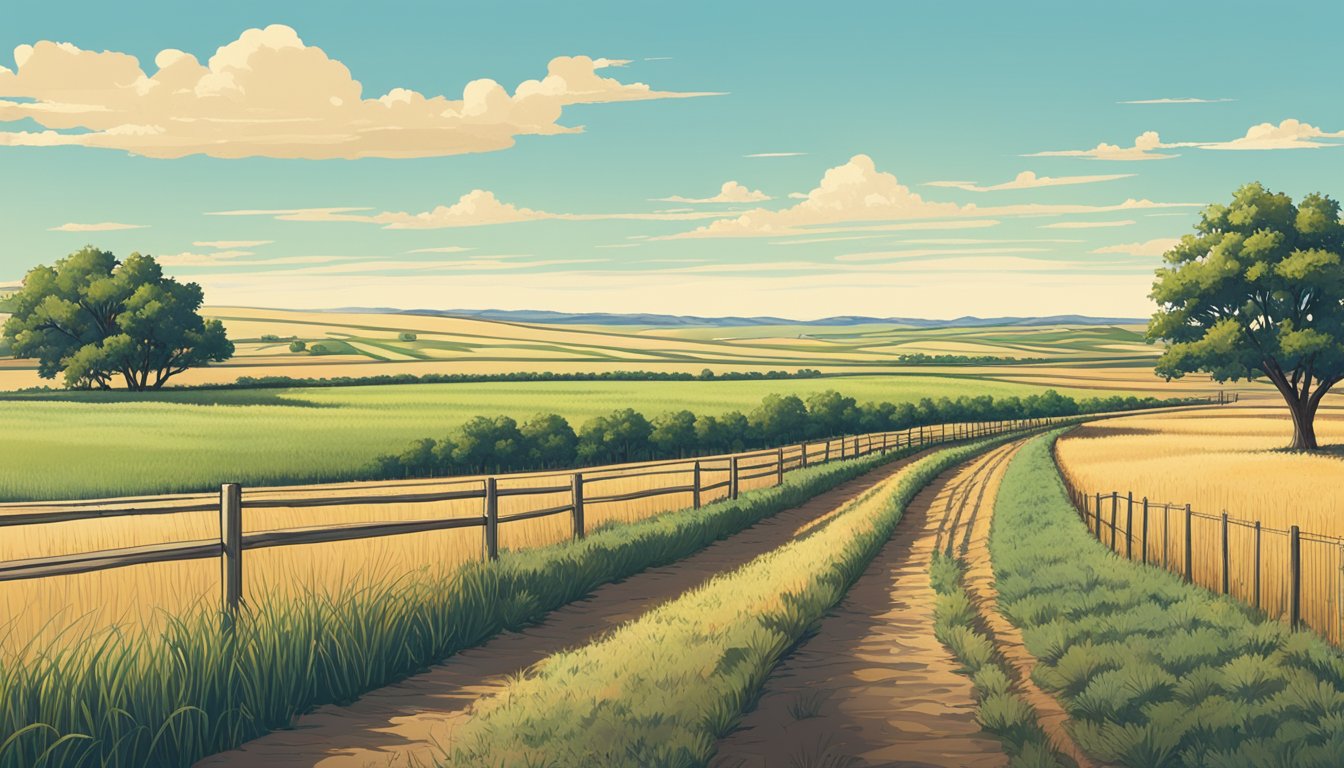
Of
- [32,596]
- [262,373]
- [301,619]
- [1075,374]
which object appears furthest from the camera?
[1075,374]

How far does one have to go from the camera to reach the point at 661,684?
32.2 ft

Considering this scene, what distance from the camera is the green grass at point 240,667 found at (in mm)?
8203

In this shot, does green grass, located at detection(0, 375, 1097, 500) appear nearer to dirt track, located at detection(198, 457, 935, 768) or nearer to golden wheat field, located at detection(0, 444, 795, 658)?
golden wheat field, located at detection(0, 444, 795, 658)

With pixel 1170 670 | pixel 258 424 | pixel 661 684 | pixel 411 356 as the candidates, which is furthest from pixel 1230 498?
pixel 411 356

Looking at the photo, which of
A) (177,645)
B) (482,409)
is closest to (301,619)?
(177,645)

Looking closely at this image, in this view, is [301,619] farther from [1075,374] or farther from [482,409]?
[1075,374]

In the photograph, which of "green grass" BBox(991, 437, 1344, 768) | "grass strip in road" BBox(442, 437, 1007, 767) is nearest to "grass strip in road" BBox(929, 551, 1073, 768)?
"green grass" BBox(991, 437, 1344, 768)

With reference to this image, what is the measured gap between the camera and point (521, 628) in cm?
1391

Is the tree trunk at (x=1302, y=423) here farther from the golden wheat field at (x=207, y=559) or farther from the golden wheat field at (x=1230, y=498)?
the golden wheat field at (x=207, y=559)

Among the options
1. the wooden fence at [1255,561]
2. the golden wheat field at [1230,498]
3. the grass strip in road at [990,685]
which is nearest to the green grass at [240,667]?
the grass strip in road at [990,685]

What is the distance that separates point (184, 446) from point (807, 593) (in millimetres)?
43237

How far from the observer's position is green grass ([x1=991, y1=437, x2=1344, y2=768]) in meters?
8.34

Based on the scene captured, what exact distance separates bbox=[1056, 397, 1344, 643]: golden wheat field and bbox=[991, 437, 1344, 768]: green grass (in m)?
1.29

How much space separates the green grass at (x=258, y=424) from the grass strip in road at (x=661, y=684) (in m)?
31.0
